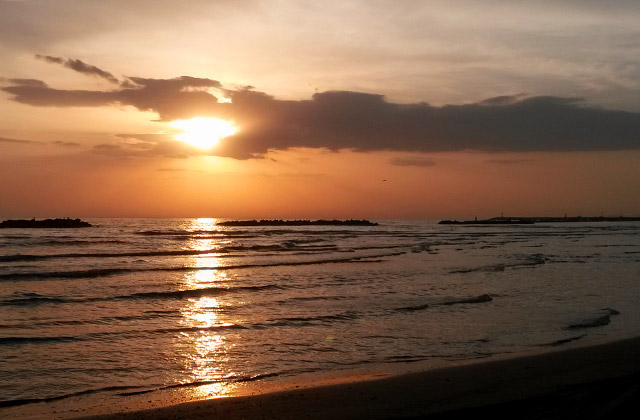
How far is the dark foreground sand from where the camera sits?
7992 millimetres

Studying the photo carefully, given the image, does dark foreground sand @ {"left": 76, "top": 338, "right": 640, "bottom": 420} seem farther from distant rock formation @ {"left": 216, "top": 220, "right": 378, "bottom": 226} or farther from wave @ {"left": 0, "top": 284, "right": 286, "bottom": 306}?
distant rock formation @ {"left": 216, "top": 220, "right": 378, "bottom": 226}

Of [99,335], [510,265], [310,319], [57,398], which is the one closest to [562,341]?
[310,319]

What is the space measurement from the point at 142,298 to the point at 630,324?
52.1 feet

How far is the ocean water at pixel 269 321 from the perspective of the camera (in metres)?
11.2

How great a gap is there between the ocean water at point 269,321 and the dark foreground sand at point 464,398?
1.15 m

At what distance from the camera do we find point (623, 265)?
1314 inches

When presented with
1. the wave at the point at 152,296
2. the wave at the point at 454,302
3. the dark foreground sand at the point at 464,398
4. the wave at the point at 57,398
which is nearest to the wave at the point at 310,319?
the wave at the point at 454,302

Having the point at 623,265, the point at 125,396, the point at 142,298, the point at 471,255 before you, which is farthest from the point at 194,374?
the point at 471,255

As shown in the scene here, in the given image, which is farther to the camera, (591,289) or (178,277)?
(178,277)

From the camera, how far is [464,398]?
29.1ft

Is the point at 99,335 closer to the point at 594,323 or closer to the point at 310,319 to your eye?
the point at 310,319

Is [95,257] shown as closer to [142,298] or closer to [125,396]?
[142,298]

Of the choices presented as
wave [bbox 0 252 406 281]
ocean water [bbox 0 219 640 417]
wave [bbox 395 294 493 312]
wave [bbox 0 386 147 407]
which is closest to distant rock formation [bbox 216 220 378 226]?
wave [bbox 0 252 406 281]

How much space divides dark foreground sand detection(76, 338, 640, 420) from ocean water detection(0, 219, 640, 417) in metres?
1.15
